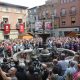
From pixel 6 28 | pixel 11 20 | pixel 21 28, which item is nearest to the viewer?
pixel 6 28

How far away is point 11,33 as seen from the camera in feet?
143

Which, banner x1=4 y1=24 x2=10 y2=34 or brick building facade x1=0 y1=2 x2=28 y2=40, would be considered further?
brick building facade x1=0 y1=2 x2=28 y2=40

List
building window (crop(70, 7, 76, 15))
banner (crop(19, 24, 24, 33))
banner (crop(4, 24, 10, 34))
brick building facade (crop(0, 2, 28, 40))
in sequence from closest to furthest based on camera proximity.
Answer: banner (crop(4, 24, 10, 34)) → brick building facade (crop(0, 2, 28, 40)) → banner (crop(19, 24, 24, 33)) → building window (crop(70, 7, 76, 15))

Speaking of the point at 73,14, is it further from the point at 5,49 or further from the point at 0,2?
the point at 5,49

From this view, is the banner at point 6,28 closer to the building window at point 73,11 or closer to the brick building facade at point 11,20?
the brick building facade at point 11,20

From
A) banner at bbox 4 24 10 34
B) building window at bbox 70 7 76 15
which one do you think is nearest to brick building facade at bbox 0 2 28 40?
banner at bbox 4 24 10 34

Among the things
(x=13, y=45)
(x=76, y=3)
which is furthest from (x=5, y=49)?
(x=76, y=3)

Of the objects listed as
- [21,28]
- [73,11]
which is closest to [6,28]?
[21,28]

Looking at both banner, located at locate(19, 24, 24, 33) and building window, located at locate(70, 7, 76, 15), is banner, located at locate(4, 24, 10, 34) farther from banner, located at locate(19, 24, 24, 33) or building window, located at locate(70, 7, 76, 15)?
building window, located at locate(70, 7, 76, 15)

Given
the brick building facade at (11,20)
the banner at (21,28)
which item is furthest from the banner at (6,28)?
the banner at (21,28)

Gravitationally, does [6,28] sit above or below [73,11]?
below

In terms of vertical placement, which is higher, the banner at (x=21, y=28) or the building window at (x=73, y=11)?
the building window at (x=73, y=11)

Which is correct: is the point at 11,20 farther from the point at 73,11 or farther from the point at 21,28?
the point at 73,11

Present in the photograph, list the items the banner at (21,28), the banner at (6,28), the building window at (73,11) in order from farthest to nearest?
1. the building window at (73,11)
2. the banner at (21,28)
3. the banner at (6,28)
